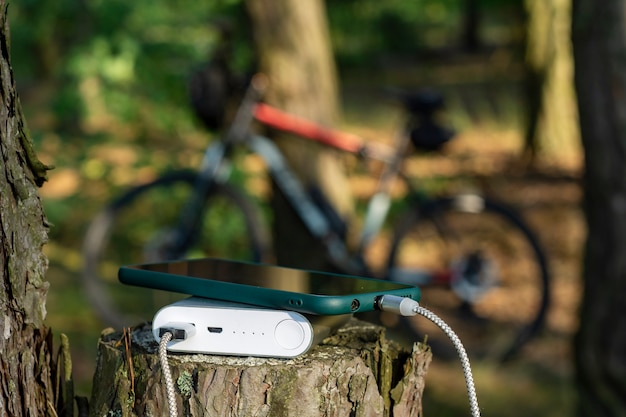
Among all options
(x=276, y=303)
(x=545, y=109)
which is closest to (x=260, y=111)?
(x=276, y=303)

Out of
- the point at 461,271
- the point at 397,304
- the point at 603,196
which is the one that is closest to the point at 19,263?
the point at 397,304

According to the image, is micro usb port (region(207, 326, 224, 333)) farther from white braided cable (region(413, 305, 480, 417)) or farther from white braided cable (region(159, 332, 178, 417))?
white braided cable (region(413, 305, 480, 417))

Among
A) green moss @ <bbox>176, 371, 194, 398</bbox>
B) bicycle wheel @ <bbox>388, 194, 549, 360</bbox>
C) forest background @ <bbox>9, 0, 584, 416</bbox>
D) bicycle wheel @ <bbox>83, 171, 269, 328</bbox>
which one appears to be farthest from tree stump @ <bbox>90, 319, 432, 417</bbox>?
bicycle wheel @ <bbox>388, 194, 549, 360</bbox>

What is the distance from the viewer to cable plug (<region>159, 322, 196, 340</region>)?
5.85 ft

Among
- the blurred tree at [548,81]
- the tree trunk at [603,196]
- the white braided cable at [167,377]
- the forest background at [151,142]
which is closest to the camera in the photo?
the white braided cable at [167,377]

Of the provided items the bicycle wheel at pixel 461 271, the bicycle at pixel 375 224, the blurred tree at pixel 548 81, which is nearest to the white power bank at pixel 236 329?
the bicycle at pixel 375 224

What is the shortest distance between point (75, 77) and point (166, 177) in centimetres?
197

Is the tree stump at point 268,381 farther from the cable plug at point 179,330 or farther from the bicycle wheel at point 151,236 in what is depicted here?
the bicycle wheel at point 151,236

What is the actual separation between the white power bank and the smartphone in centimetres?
3

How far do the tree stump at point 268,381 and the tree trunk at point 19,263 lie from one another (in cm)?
14

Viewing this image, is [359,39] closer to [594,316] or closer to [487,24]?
[487,24]

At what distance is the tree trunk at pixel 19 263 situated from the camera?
5.87 ft

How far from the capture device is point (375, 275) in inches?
199

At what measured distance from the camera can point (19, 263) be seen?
181cm
